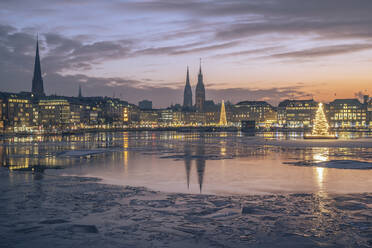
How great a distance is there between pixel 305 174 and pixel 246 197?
9.61 meters

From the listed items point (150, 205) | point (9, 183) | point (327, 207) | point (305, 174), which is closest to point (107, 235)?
point (150, 205)

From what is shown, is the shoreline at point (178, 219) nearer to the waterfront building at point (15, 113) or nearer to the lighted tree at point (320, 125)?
the lighted tree at point (320, 125)

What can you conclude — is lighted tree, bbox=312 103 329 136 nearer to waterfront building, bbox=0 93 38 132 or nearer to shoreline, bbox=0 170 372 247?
shoreline, bbox=0 170 372 247

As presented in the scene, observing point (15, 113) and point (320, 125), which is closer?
point (320, 125)

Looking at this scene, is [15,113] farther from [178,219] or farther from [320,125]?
[178,219]

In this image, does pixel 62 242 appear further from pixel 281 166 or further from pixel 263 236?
pixel 281 166

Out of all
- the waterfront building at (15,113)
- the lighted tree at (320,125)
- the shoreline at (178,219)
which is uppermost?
the waterfront building at (15,113)

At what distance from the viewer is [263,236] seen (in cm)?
1270

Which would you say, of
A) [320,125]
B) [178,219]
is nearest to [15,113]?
[320,125]

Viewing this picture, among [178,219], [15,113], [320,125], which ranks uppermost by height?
[15,113]

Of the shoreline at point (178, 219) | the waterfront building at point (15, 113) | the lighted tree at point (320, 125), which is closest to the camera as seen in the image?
the shoreline at point (178, 219)

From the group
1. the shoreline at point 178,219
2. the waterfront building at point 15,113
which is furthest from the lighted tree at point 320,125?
the waterfront building at point 15,113

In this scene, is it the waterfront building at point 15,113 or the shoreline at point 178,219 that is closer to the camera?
the shoreline at point 178,219

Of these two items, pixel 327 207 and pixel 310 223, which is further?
pixel 327 207
